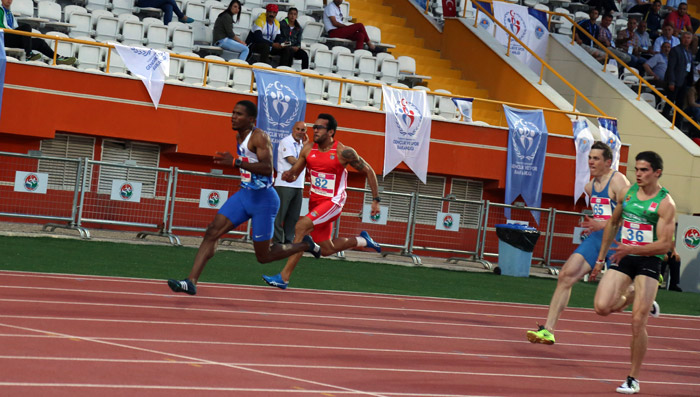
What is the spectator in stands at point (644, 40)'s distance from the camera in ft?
94.8

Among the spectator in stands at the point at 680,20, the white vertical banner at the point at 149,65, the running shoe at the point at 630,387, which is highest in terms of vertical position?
the spectator in stands at the point at 680,20

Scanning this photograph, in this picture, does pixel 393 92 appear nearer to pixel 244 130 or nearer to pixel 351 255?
pixel 351 255

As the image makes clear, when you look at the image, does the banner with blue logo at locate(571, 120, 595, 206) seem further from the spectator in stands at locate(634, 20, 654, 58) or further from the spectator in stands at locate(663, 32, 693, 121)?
the spectator in stands at locate(634, 20, 654, 58)

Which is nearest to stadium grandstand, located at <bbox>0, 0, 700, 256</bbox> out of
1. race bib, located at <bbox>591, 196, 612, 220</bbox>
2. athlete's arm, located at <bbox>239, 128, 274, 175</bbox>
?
athlete's arm, located at <bbox>239, 128, 274, 175</bbox>

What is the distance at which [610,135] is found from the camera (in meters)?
23.0

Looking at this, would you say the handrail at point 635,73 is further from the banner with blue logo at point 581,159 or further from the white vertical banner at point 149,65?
the white vertical banner at point 149,65

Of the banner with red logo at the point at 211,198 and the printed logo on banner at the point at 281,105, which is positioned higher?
the printed logo on banner at the point at 281,105

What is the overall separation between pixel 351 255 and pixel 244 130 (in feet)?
31.0

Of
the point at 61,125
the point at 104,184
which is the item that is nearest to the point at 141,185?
the point at 104,184

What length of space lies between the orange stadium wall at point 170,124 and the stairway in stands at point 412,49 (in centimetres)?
362

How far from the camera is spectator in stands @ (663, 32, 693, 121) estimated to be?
1036 inches

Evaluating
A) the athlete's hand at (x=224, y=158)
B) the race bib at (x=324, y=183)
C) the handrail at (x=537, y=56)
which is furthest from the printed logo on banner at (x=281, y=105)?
the athlete's hand at (x=224, y=158)

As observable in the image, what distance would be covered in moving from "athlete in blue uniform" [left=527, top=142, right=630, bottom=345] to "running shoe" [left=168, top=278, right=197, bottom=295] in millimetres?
3381

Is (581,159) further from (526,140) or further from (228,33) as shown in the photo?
(228,33)
